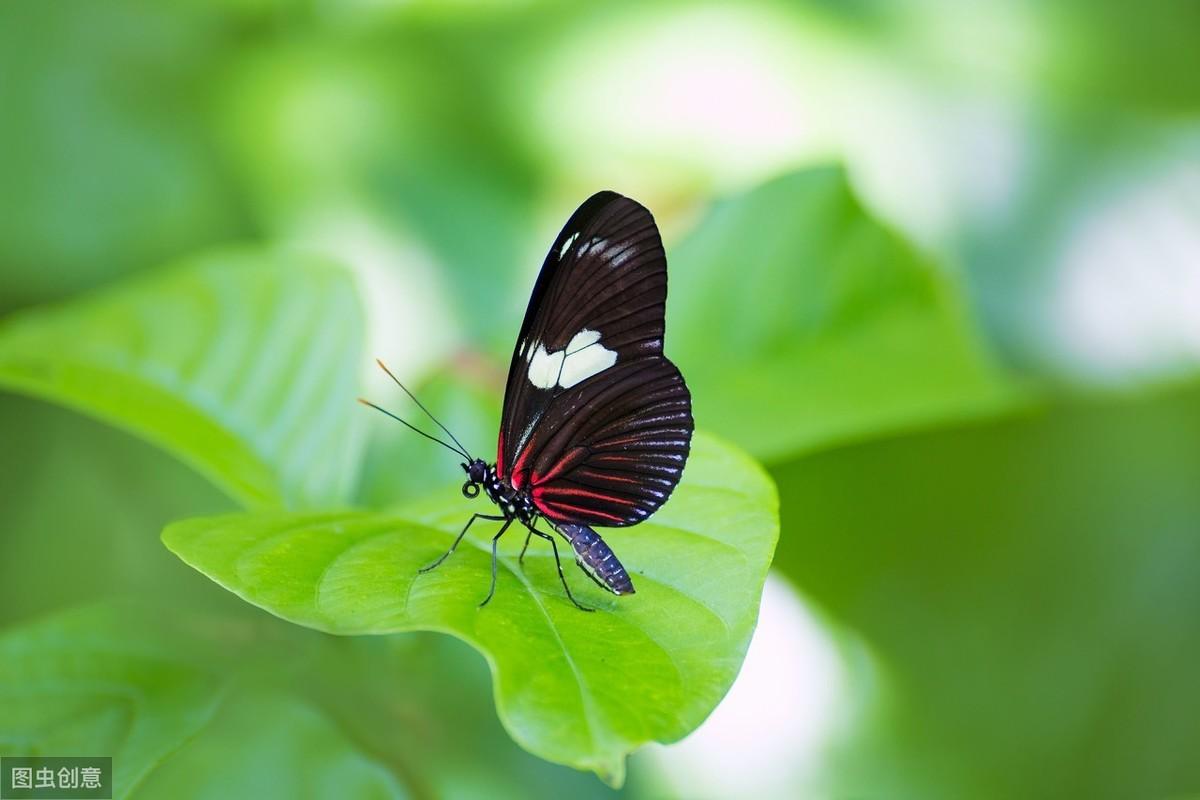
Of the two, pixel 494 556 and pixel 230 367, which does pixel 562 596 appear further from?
pixel 230 367

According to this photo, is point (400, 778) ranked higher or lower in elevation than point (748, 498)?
lower

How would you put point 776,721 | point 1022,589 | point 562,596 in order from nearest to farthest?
point 562,596
point 776,721
point 1022,589

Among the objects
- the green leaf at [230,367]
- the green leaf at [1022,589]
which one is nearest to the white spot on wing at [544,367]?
the green leaf at [230,367]

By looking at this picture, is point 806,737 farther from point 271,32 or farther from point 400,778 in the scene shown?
point 271,32

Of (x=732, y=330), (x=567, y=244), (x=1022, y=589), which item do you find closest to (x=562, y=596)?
(x=567, y=244)

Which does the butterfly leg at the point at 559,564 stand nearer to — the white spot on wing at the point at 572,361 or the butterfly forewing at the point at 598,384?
the butterfly forewing at the point at 598,384

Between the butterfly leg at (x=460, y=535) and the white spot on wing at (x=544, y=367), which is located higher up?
the white spot on wing at (x=544, y=367)

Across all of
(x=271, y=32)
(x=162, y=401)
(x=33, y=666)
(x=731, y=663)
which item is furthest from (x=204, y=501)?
(x=731, y=663)
